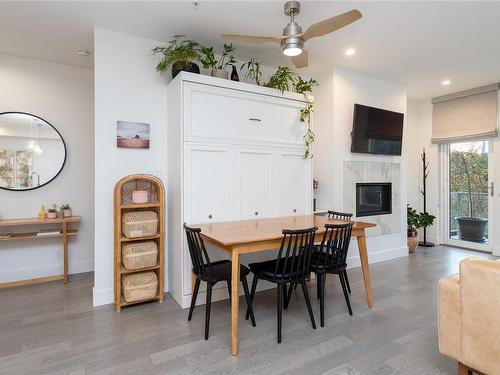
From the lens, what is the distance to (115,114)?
3064mm

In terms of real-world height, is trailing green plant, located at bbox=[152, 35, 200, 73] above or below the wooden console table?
above

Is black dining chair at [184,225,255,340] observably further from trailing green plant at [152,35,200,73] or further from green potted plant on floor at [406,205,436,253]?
green potted plant on floor at [406,205,436,253]

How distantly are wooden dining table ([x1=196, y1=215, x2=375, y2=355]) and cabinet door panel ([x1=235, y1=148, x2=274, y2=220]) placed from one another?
0.16 meters

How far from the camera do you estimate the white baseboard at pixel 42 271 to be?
3545 mm

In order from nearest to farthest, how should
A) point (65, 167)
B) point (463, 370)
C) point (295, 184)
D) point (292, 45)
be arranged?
point (463, 370) < point (292, 45) < point (295, 184) < point (65, 167)

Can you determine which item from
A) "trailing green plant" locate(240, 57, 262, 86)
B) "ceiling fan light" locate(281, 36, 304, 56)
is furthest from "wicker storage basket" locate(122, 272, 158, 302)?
"trailing green plant" locate(240, 57, 262, 86)

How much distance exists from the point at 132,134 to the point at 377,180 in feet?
11.9

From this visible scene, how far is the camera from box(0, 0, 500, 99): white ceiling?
2.62 metres

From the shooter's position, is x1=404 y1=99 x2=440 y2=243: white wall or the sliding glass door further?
x1=404 y1=99 x2=440 y2=243: white wall

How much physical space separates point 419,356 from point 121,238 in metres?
2.70

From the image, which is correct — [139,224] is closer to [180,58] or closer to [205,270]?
[205,270]

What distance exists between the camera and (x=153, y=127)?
3254 millimetres

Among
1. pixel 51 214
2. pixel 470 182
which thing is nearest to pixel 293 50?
pixel 51 214

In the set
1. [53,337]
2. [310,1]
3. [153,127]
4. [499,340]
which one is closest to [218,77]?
[153,127]
